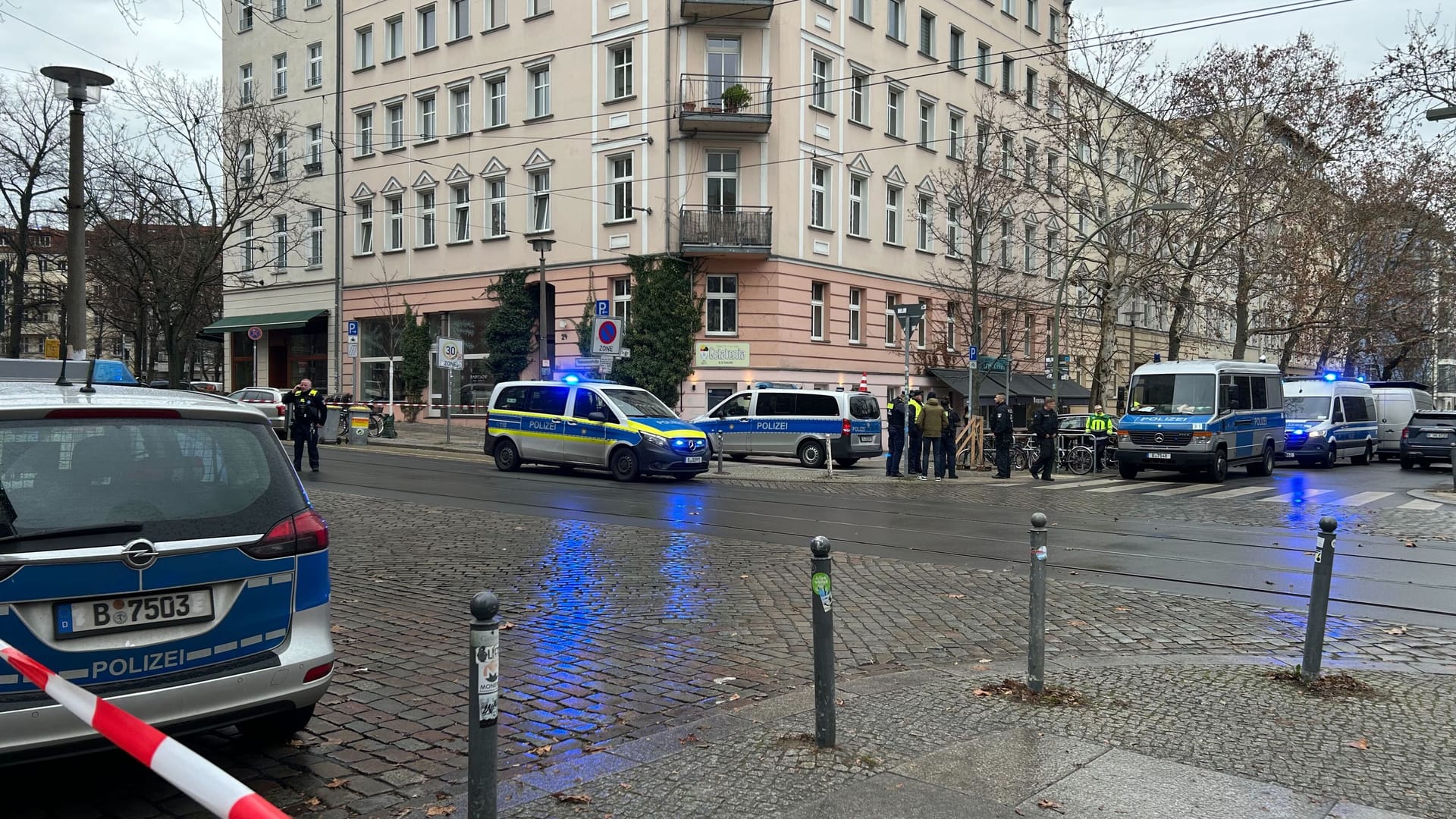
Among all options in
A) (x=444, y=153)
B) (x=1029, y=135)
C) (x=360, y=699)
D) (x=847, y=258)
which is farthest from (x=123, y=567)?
(x=1029, y=135)

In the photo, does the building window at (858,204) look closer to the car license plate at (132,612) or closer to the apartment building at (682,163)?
the apartment building at (682,163)

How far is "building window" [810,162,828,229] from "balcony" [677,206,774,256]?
88.0 inches

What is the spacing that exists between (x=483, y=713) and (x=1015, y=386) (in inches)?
1487

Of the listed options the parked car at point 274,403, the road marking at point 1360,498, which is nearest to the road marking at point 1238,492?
the road marking at point 1360,498

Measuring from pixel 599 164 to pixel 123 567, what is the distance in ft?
99.1

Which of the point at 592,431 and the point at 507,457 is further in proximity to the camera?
the point at 507,457

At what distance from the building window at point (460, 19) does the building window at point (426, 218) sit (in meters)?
5.49

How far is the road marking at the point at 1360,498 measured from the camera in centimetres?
1816

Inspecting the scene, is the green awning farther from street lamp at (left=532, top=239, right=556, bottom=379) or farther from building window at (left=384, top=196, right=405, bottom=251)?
street lamp at (left=532, top=239, right=556, bottom=379)

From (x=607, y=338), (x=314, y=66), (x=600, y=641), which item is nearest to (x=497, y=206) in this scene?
(x=314, y=66)

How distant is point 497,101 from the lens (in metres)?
35.8

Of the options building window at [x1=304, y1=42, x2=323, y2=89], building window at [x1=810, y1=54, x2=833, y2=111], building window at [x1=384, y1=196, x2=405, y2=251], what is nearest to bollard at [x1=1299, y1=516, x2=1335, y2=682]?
building window at [x1=810, y1=54, x2=833, y2=111]

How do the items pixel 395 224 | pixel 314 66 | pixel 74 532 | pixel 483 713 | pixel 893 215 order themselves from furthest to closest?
pixel 314 66 < pixel 395 224 < pixel 893 215 < pixel 74 532 < pixel 483 713

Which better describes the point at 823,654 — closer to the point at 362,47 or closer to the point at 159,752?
the point at 159,752
